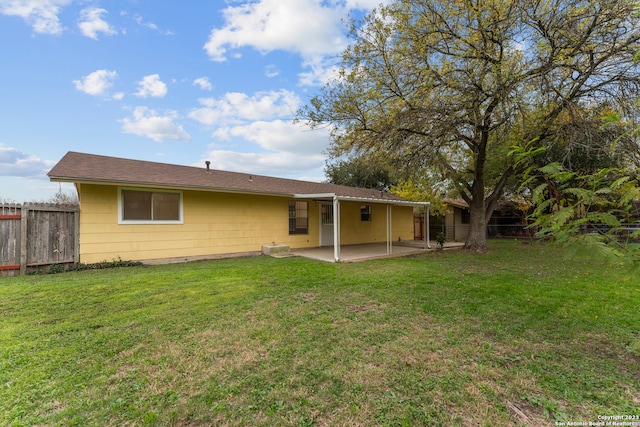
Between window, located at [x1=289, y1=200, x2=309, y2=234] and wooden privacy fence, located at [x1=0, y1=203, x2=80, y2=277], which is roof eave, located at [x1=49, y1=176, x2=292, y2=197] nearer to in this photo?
wooden privacy fence, located at [x1=0, y1=203, x2=80, y2=277]

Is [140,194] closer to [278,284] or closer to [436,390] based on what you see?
[278,284]

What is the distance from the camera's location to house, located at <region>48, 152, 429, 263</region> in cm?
767

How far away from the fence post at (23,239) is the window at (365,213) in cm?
1223

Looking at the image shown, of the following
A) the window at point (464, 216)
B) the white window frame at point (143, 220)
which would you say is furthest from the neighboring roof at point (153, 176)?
the window at point (464, 216)

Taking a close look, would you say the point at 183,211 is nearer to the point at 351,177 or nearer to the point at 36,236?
the point at 36,236

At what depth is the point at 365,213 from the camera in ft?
48.7

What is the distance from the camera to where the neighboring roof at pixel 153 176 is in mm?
7262

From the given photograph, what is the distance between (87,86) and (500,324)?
14137 mm

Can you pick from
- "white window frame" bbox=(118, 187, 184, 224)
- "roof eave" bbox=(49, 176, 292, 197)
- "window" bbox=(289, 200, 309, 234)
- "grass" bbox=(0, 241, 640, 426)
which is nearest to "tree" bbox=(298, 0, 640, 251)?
"roof eave" bbox=(49, 176, 292, 197)

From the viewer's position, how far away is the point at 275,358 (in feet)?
9.36

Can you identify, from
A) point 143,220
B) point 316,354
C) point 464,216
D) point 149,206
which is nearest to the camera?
point 316,354

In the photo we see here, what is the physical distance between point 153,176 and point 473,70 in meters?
9.56

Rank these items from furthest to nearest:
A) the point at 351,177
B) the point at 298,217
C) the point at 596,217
A: the point at 351,177 < the point at 298,217 < the point at 596,217

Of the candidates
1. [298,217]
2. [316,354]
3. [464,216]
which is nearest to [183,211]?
[298,217]
